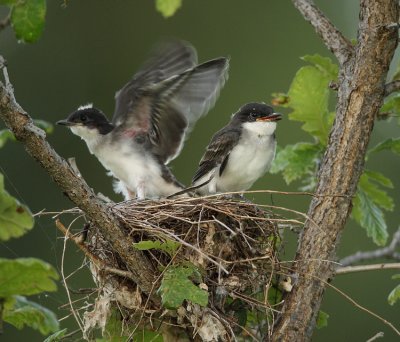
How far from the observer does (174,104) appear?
509cm

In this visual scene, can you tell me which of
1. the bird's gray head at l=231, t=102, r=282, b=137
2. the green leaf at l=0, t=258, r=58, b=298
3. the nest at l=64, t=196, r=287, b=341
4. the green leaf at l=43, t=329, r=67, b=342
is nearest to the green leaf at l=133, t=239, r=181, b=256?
the nest at l=64, t=196, r=287, b=341

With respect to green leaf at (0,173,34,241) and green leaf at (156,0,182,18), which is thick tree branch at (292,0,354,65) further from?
green leaf at (0,173,34,241)

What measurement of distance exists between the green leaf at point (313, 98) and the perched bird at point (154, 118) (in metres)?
0.46

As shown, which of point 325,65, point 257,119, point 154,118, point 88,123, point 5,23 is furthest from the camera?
point 88,123

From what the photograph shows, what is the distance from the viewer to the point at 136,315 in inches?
154

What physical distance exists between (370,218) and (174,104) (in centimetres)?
→ 133

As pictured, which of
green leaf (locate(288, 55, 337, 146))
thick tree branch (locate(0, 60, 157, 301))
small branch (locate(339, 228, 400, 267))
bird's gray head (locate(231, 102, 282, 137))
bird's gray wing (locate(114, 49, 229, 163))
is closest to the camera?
thick tree branch (locate(0, 60, 157, 301))

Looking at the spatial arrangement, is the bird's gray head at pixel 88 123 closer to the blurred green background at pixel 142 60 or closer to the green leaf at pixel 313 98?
the green leaf at pixel 313 98

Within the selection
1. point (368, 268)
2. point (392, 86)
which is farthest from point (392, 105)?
point (368, 268)

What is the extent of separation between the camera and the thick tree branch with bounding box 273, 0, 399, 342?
3783mm

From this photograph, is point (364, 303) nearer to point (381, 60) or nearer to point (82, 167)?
point (82, 167)

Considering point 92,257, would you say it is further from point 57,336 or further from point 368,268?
point 368,268

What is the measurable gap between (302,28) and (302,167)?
673cm

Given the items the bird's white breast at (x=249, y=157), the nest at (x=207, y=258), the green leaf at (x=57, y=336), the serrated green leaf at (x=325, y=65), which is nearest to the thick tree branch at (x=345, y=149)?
the nest at (x=207, y=258)
